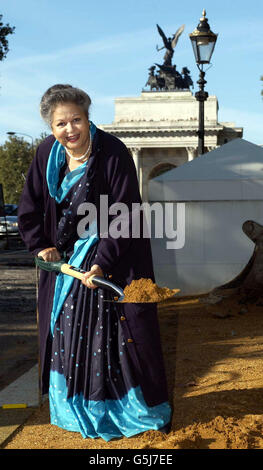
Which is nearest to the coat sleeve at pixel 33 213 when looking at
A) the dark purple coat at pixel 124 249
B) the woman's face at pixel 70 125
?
the dark purple coat at pixel 124 249

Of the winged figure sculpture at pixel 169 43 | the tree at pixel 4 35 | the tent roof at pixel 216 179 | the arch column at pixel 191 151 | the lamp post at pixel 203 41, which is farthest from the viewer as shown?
the winged figure sculpture at pixel 169 43

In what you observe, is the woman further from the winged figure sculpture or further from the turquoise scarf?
the winged figure sculpture

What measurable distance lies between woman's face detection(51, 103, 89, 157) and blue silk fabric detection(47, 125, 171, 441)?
0.34 feet

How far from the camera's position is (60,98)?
374cm

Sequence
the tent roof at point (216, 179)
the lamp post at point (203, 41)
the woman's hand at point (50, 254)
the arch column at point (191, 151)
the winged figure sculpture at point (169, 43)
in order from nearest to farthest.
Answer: the woman's hand at point (50, 254)
the tent roof at point (216, 179)
the lamp post at point (203, 41)
the arch column at point (191, 151)
the winged figure sculpture at point (169, 43)

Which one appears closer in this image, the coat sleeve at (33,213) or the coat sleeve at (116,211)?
the coat sleeve at (116,211)

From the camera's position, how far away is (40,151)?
13.2 feet

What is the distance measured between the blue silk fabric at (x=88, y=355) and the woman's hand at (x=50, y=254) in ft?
0.27

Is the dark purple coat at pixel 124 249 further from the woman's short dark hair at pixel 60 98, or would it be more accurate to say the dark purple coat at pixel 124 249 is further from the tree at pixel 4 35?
the tree at pixel 4 35

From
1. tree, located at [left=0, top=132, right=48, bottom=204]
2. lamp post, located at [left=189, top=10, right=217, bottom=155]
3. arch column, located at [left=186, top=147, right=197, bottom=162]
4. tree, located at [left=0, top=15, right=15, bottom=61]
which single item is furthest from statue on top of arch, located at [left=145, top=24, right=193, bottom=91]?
lamp post, located at [left=189, top=10, right=217, bottom=155]

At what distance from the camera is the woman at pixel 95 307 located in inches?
150

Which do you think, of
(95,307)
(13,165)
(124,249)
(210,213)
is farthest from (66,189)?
(13,165)
